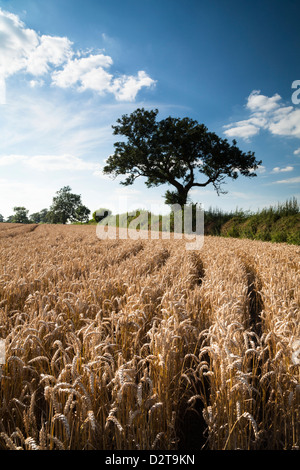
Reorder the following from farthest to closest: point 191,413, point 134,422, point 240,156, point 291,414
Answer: point 240,156 → point 191,413 → point 291,414 → point 134,422

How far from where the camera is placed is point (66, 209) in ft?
283

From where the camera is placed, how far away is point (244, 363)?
5.70 ft

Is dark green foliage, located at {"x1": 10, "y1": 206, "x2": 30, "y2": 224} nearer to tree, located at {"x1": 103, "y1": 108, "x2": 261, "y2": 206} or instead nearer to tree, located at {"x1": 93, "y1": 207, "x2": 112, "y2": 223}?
tree, located at {"x1": 93, "y1": 207, "x2": 112, "y2": 223}

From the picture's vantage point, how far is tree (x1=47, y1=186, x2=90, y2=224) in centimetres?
8494

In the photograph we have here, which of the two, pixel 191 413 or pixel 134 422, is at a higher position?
pixel 134 422

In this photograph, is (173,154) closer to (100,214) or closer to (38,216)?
(100,214)

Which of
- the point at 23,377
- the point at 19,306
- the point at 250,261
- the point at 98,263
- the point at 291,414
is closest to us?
the point at 291,414

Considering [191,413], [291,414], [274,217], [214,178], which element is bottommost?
[191,413]

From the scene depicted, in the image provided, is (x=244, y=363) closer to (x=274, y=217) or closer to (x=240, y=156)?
(x=274, y=217)

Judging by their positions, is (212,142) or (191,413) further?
(212,142)

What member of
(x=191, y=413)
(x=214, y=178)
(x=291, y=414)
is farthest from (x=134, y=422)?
(x=214, y=178)

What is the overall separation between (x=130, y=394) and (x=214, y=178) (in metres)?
26.8

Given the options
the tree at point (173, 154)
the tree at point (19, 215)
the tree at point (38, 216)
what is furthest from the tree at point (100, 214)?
the tree at point (38, 216)

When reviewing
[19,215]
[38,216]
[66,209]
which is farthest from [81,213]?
[38,216]
